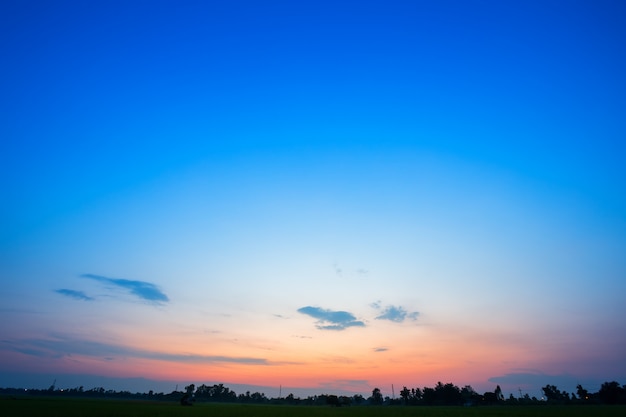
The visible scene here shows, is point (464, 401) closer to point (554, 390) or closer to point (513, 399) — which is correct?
point (513, 399)

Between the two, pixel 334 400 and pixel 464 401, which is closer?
pixel 334 400

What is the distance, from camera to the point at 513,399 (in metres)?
192

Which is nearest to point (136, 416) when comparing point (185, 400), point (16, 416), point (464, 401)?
point (16, 416)

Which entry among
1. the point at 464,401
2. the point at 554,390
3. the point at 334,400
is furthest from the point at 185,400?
the point at 554,390

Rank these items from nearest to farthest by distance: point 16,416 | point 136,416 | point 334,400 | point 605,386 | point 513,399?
point 16,416 < point 136,416 < point 605,386 < point 334,400 < point 513,399

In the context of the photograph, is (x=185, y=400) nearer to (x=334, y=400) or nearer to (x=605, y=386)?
(x=334, y=400)

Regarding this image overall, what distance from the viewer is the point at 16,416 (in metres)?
35.3

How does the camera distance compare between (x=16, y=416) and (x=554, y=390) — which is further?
(x=554, y=390)

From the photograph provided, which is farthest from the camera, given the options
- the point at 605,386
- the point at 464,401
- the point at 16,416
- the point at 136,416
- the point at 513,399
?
the point at 513,399

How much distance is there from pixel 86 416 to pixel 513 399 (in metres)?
214

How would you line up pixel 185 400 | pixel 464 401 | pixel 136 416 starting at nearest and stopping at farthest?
pixel 136 416
pixel 185 400
pixel 464 401

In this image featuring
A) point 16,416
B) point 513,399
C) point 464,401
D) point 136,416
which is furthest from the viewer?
point 513,399

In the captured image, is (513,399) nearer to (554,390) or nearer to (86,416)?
(554,390)

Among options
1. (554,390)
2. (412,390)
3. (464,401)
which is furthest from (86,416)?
(554,390)
